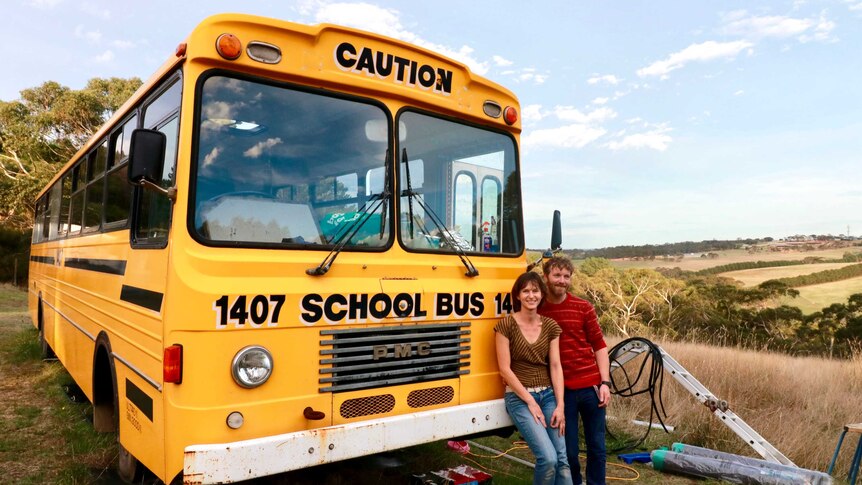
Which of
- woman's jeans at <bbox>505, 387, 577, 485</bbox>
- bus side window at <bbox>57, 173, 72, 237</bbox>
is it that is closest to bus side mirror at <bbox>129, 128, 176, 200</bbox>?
woman's jeans at <bbox>505, 387, 577, 485</bbox>

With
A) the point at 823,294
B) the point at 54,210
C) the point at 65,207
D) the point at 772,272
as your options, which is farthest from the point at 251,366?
the point at 772,272

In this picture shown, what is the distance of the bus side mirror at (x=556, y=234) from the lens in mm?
4876

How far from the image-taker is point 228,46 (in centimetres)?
329

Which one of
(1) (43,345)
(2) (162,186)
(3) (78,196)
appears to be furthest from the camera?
(1) (43,345)

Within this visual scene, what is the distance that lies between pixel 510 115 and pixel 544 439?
2356 mm

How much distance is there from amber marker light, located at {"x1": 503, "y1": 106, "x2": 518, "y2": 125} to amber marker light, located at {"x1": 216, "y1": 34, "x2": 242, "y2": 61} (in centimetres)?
209

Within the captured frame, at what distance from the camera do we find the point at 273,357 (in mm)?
3273

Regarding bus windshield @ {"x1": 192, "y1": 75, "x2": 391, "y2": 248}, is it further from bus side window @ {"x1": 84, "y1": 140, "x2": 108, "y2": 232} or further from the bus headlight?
bus side window @ {"x1": 84, "y1": 140, "x2": 108, "y2": 232}

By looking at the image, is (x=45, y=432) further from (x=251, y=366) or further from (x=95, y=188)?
(x=251, y=366)

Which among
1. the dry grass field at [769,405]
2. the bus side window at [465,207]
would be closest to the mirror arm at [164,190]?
the bus side window at [465,207]

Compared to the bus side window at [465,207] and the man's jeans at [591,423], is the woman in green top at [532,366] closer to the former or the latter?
the man's jeans at [591,423]

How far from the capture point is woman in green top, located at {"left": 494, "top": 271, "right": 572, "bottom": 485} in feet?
13.1

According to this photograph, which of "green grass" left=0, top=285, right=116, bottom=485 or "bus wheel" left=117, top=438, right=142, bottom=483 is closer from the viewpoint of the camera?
"bus wheel" left=117, top=438, right=142, bottom=483

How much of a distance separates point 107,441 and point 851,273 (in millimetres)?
42029
